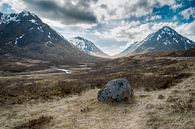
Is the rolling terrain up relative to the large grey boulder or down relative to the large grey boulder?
down

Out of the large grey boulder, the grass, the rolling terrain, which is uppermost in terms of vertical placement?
the large grey boulder

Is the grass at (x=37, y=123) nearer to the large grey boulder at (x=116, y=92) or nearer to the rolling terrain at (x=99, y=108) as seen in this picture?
the rolling terrain at (x=99, y=108)

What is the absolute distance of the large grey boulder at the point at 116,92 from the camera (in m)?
24.6

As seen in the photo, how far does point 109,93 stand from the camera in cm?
2506

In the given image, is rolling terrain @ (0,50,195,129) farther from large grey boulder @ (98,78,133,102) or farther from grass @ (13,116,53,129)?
large grey boulder @ (98,78,133,102)

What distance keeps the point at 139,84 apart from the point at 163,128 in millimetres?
16287

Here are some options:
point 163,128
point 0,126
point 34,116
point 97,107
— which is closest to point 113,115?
point 97,107

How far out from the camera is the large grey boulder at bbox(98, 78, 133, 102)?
80.7 ft

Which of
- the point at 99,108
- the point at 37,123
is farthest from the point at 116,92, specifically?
the point at 37,123

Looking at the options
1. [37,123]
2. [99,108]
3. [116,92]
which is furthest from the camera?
[116,92]

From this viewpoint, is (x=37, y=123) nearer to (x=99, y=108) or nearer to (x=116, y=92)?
(x=99, y=108)

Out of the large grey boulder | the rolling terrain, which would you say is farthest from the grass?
the large grey boulder

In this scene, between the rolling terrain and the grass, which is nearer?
the rolling terrain

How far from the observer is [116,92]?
2492cm
